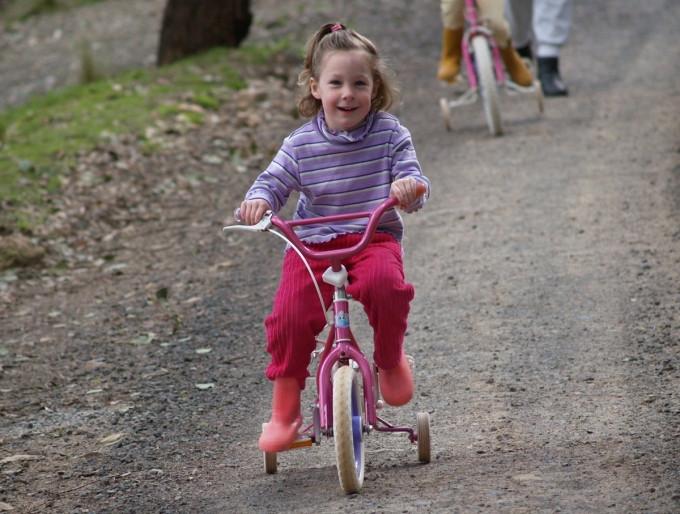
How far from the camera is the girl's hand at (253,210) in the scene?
13.7ft

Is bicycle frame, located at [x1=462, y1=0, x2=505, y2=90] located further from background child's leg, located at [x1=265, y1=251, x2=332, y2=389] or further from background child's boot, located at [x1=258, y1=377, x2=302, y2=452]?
background child's boot, located at [x1=258, y1=377, x2=302, y2=452]

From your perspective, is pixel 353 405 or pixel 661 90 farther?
pixel 661 90

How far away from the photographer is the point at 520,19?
11180mm

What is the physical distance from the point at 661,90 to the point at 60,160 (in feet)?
17.6

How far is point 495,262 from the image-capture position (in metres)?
7.23

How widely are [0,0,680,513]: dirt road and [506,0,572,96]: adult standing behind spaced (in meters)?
0.79

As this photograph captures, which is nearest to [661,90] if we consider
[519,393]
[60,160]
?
[60,160]

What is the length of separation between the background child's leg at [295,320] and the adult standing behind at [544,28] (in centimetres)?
727

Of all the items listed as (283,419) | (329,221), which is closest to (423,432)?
(283,419)

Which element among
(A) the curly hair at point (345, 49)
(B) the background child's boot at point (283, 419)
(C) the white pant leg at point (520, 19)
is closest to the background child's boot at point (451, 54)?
(C) the white pant leg at point (520, 19)

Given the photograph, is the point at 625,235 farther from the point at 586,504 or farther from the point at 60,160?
the point at 60,160

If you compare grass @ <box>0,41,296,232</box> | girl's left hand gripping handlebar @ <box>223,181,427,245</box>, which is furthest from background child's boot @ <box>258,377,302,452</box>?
grass @ <box>0,41,296,232</box>

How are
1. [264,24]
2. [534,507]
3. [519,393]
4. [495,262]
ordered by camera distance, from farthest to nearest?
[264,24]
[495,262]
[519,393]
[534,507]

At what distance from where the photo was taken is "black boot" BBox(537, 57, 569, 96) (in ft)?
37.3
